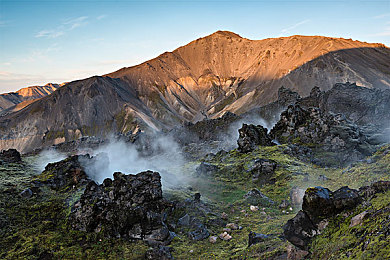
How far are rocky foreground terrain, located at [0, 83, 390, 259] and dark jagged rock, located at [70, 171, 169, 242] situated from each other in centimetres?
6

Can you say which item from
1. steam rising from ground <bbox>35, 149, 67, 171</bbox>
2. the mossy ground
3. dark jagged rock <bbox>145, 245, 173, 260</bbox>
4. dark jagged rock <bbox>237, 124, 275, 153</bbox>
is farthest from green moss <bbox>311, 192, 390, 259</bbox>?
dark jagged rock <bbox>237, 124, 275, 153</bbox>

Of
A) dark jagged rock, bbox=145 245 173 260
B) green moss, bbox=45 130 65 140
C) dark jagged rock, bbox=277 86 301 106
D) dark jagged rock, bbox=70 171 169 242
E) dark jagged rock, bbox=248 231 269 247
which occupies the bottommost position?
green moss, bbox=45 130 65 140

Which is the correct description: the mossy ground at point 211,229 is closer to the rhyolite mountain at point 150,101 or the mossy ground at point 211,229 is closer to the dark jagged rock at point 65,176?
the dark jagged rock at point 65,176

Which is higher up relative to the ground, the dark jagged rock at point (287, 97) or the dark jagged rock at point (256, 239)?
the dark jagged rock at point (287, 97)

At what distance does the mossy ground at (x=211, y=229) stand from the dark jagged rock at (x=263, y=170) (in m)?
2.14

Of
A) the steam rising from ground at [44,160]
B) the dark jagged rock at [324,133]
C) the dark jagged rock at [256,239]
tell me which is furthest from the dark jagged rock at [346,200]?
the steam rising from ground at [44,160]

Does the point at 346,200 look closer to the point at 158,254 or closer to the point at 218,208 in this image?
the point at 158,254

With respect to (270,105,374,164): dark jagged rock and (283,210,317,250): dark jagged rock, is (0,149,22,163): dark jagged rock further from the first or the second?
(270,105,374,164): dark jagged rock

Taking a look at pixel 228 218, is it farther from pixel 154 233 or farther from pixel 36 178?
pixel 36 178

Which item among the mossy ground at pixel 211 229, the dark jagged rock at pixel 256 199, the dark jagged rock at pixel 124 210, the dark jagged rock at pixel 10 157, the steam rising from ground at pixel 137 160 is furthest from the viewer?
the dark jagged rock at pixel 10 157

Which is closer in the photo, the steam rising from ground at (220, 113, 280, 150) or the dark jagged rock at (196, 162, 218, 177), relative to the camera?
the dark jagged rock at (196, 162, 218, 177)

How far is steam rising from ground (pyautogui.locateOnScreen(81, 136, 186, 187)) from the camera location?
28.6 meters

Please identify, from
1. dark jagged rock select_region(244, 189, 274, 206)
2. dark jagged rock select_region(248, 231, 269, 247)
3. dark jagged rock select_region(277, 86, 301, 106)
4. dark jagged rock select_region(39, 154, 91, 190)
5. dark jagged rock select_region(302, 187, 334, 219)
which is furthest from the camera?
dark jagged rock select_region(277, 86, 301, 106)

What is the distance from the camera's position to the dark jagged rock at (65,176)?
73.6 ft
